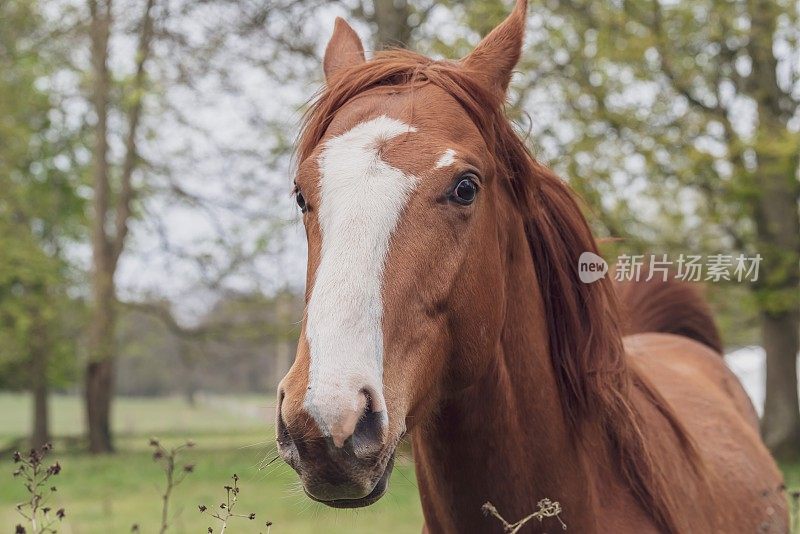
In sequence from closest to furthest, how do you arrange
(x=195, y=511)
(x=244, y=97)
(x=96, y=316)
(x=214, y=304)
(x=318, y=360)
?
(x=318, y=360)
(x=195, y=511)
(x=244, y=97)
(x=96, y=316)
(x=214, y=304)

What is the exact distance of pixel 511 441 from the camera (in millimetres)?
2271

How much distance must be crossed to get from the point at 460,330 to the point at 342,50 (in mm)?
1181

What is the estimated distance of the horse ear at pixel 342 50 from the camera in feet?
8.87

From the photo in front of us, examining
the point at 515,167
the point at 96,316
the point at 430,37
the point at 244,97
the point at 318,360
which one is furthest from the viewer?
the point at 96,316

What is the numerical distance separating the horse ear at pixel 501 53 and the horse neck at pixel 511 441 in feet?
1.44

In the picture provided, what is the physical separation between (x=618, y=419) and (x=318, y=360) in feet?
3.90

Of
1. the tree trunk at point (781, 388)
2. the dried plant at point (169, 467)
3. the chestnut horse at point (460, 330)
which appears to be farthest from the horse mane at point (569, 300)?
the tree trunk at point (781, 388)

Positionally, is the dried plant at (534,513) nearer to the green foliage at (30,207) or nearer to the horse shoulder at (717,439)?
the horse shoulder at (717,439)

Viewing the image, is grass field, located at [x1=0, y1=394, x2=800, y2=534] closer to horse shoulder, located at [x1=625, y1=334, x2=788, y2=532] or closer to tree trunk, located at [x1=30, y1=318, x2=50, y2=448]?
tree trunk, located at [x1=30, y1=318, x2=50, y2=448]

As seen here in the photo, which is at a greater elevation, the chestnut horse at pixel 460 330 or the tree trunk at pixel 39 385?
the chestnut horse at pixel 460 330

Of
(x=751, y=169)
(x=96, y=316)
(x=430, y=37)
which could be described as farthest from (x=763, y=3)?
(x=96, y=316)

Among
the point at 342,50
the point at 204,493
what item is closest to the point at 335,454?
the point at 342,50

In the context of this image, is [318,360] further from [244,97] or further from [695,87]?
[244,97]

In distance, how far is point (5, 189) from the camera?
18.2 m
